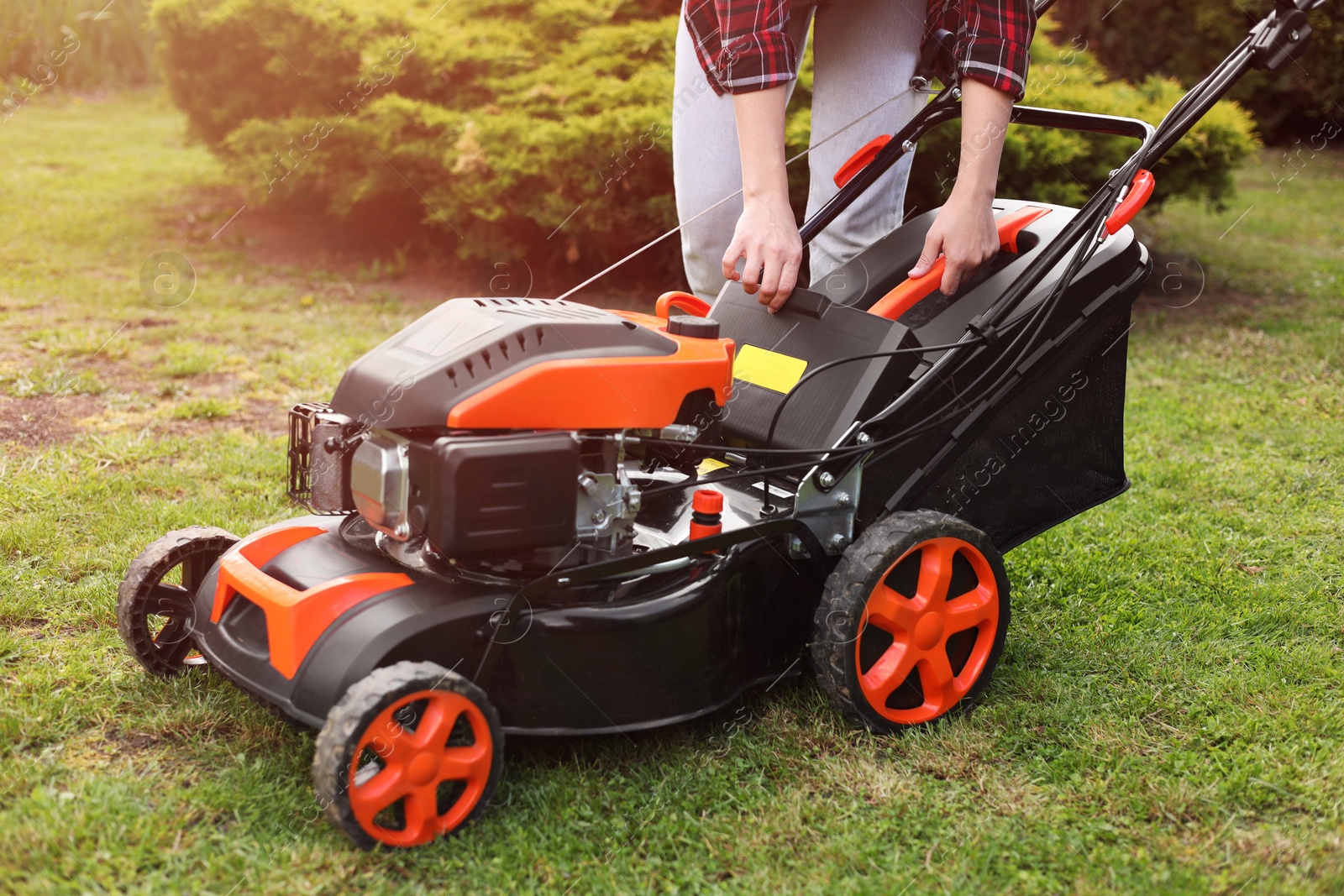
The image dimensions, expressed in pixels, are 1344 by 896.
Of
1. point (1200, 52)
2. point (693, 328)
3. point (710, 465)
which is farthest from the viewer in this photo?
point (1200, 52)

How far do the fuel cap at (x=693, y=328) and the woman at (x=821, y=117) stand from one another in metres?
0.16

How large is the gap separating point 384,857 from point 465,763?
0.52 ft

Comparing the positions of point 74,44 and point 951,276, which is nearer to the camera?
point 951,276

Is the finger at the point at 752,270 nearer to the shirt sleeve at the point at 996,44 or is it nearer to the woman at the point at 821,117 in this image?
the woman at the point at 821,117

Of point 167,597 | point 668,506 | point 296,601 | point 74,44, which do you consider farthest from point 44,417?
point 74,44

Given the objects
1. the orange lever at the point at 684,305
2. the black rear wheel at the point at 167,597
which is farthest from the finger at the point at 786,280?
the black rear wheel at the point at 167,597

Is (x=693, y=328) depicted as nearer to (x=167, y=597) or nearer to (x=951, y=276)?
(x=951, y=276)

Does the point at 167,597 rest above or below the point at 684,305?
below

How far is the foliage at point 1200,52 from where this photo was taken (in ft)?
31.0

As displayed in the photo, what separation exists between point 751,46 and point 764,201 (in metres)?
0.28

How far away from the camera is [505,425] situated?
1592mm

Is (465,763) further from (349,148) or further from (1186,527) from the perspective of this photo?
(349,148)

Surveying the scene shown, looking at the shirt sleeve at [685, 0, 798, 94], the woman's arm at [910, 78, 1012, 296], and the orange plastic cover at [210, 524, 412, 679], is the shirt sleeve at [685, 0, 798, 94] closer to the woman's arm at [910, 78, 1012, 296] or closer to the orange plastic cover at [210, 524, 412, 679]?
the woman's arm at [910, 78, 1012, 296]

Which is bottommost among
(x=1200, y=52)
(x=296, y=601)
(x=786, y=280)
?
(x=296, y=601)
